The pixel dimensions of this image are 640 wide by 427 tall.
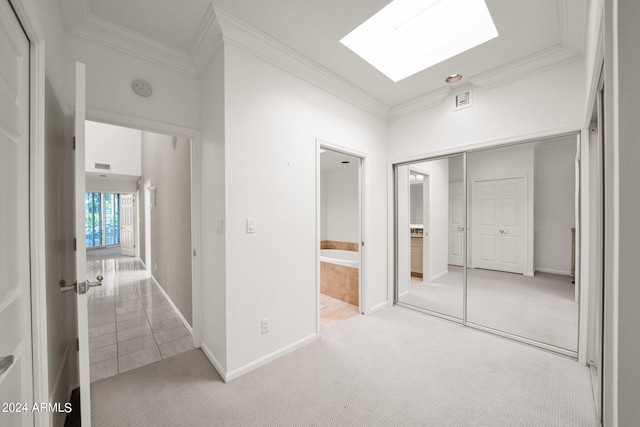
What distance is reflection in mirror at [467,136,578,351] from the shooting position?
2596 mm

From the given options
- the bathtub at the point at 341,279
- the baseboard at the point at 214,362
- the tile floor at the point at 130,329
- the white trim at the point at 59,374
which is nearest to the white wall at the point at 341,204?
the bathtub at the point at 341,279

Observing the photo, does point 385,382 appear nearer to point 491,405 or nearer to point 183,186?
point 491,405

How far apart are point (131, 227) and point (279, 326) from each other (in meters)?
8.25

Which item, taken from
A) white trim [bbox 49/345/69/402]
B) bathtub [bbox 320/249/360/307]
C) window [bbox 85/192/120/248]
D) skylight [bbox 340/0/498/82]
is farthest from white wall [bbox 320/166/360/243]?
window [bbox 85/192/120/248]

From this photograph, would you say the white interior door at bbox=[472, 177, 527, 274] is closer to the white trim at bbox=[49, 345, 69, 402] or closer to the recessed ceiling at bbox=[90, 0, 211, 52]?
the recessed ceiling at bbox=[90, 0, 211, 52]

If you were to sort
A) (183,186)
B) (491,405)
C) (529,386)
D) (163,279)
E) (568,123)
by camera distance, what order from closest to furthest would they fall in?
(491,405)
(529,386)
(568,123)
(183,186)
(163,279)

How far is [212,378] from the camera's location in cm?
195

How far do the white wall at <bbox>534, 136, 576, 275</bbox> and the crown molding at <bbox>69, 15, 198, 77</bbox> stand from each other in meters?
3.60

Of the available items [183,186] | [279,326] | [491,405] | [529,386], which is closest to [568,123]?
[529,386]

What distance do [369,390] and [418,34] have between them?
3.20m

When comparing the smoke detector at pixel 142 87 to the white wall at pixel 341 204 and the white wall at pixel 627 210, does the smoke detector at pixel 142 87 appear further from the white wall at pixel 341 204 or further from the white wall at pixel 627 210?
the white wall at pixel 341 204

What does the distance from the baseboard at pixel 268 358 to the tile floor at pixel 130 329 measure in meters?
0.77

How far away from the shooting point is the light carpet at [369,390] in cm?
156

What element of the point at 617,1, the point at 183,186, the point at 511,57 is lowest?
the point at 183,186
